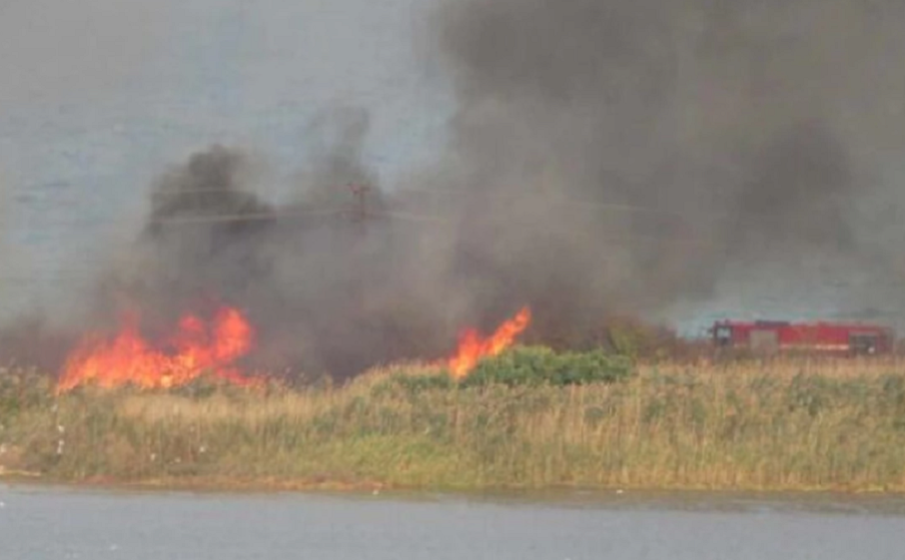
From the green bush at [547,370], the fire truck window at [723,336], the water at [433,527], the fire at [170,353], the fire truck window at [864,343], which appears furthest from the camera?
the fire truck window at [723,336]

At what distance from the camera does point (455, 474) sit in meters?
20.2

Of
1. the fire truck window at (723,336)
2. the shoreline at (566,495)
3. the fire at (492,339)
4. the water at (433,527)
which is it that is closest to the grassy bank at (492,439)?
the shoreline at (566,495)

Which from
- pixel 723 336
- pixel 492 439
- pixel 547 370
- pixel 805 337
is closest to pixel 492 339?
pixel 723 336

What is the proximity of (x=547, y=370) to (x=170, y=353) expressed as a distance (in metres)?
11.0

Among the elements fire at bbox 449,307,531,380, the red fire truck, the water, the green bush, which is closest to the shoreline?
the water

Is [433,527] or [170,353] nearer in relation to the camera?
[433,527]

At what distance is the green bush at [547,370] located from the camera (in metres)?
24.3

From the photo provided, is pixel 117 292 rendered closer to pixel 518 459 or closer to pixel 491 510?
pixel 518 459

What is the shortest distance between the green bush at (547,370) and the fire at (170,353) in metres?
5.71

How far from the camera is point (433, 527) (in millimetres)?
15656

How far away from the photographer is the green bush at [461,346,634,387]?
2433 cm

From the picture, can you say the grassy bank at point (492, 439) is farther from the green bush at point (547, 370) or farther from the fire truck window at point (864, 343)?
the fire truck window at point (864, 343)

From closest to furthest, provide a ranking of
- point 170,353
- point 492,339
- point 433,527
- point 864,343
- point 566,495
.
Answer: point 433,527, point 566,495, point 170,353, point 492,339, point 864,343

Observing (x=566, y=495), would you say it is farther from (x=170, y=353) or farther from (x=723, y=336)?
(x=723, y=336)
